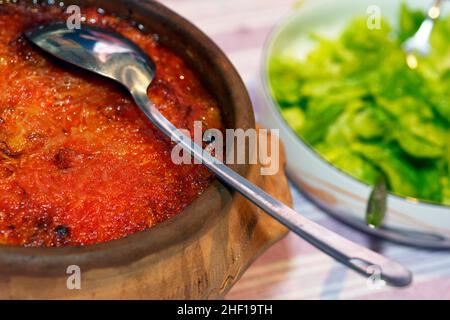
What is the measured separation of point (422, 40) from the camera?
1.79 meters

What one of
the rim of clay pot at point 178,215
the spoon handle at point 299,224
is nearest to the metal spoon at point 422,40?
the rim of clay pot at point 178,215

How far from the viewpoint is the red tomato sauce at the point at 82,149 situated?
0.86 metres

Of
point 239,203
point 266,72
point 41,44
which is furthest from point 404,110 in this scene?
point 41,44

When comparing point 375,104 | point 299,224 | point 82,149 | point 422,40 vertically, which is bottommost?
point 299,224

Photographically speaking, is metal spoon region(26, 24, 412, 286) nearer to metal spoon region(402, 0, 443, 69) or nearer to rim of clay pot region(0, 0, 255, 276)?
rim of clay pot region(0, 0, 255, 276)

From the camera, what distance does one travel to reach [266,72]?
61.3 inches

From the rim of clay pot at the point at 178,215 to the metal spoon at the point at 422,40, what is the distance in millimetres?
883

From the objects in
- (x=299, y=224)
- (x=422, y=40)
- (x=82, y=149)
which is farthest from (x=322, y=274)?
(x=422, y=40)

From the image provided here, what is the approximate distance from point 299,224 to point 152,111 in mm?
291

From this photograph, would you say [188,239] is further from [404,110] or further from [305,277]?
[404,110]

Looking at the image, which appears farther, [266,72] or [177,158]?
[266,72]

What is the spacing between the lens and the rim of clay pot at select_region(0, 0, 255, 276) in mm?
758

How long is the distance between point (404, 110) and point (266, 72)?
0.35 meters

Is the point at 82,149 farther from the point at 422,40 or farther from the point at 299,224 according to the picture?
the point at 422,40
